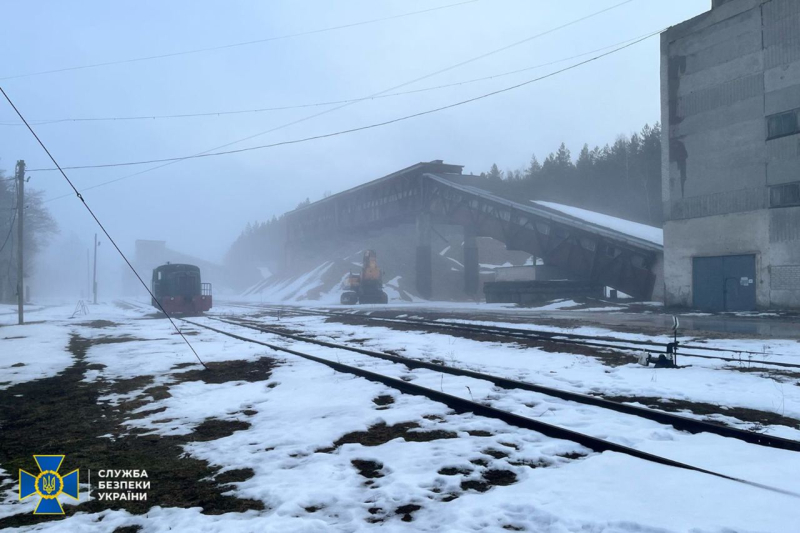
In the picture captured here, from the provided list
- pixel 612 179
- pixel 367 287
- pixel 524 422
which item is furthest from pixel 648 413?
pixel 612 179

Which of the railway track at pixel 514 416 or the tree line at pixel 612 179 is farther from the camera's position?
the tree line at pixel 612 179

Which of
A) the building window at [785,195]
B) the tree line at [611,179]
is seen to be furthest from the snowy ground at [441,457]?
the tree line at [611,179]

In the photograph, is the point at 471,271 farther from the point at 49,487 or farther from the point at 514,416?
the point at 49,487

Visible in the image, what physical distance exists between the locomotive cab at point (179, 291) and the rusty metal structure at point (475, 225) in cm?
2078

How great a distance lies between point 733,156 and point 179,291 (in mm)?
29942

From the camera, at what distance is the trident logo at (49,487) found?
12.6ft

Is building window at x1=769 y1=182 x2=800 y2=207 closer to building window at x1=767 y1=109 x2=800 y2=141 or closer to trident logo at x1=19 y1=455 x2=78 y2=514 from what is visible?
building window at x1=767 y1=109 x2=800 y2=141

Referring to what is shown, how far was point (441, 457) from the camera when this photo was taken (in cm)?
468

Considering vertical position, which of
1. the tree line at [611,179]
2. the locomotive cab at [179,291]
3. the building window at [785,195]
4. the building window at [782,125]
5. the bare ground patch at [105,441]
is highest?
the tree line at [611,179]

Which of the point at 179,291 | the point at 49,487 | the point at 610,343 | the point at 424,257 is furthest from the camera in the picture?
the point at 424,257

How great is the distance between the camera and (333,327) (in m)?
19.1

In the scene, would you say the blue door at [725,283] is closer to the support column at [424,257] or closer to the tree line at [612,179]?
the support column at [424,257]

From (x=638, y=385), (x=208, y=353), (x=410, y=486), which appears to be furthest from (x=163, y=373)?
(x=638, y=385)

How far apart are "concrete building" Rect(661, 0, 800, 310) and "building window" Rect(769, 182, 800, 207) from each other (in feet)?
0.14
